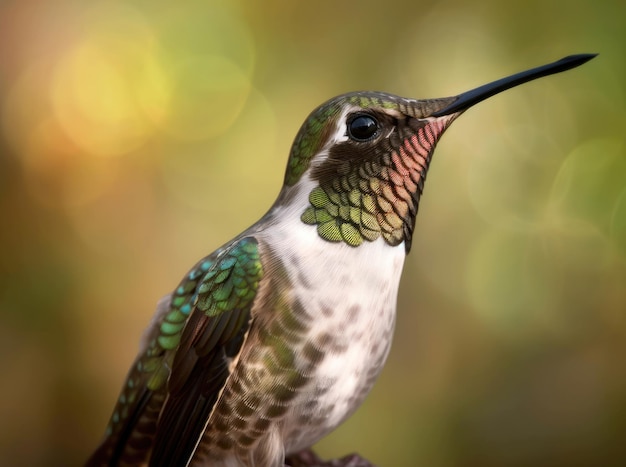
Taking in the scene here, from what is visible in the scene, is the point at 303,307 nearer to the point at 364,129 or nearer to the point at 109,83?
the point at 364,129

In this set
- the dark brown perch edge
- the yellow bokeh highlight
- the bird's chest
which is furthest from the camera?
the yellow bokeh highlight

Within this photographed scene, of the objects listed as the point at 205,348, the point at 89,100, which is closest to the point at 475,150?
Result: the point at 89,100

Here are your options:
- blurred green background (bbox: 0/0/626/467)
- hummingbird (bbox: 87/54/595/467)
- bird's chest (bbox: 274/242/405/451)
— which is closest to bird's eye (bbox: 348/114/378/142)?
hummingbird (bbox: 87/54/595/467)

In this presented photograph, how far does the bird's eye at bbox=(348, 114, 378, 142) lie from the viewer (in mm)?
868

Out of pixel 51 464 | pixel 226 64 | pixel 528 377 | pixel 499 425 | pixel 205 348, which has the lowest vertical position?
pixel 51 464

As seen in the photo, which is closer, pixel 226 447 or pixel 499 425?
pixel 226 447

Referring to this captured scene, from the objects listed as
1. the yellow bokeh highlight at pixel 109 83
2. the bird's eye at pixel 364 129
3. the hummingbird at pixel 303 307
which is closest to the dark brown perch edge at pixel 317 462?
the hummingbird at pixel 303 307

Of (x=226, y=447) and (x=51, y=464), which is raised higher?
(x=226, y=447)

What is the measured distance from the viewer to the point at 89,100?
173 cm

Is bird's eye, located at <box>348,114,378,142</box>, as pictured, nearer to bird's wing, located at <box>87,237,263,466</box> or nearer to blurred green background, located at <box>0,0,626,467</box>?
bird's wing, located at <box>87,237,263,466</box>

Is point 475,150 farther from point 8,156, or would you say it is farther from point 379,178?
point 8,156

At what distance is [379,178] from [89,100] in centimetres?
Result: 109

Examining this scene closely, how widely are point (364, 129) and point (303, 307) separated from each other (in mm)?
228

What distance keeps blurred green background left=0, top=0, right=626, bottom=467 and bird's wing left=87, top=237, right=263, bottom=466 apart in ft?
2.76
